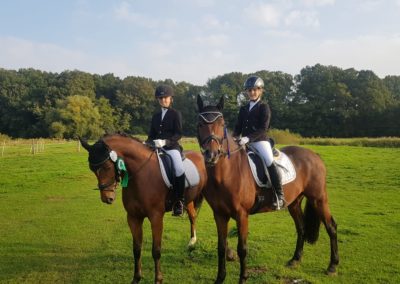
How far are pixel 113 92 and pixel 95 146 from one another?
73.2 m

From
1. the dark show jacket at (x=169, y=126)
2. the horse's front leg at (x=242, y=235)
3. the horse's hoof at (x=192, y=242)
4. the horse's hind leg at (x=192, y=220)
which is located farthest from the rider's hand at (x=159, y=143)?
the horse's hoof at (x=192, y=242)

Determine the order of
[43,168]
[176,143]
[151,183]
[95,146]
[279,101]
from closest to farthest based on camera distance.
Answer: [95,146] < [151,183] < [176,143] < [43,168] < [279,101]

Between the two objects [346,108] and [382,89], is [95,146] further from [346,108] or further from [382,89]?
[382,89]

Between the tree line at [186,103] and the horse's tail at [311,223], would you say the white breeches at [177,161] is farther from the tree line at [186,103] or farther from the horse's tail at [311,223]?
the tree line at [186,103]

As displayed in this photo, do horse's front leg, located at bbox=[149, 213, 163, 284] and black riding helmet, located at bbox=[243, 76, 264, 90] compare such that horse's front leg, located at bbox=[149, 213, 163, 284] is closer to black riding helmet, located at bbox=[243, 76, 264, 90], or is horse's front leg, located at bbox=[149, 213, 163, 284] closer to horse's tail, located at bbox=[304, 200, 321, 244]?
black riding helmet, located at bbox=[243, 76, 264, 90]

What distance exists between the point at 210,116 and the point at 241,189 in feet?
4.35

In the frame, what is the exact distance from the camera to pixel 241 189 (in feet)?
17.6

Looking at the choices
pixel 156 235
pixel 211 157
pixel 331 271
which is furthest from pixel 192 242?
pixel 211 157

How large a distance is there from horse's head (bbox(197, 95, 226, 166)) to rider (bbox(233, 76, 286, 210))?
90 cm

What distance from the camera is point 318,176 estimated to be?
6684mm

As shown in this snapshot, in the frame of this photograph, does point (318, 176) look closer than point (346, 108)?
Yes

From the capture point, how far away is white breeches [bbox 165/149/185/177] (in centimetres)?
A: 572

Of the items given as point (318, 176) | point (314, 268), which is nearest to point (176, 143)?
point (318, 176)

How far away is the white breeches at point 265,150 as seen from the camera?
5.73 meters
